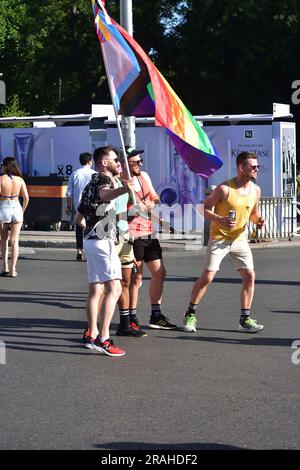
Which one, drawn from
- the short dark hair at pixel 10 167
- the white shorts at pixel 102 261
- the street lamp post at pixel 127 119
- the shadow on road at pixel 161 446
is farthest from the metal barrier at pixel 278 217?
the shadow on road at pixel 161 446

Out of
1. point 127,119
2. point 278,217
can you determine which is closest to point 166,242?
point 278,217

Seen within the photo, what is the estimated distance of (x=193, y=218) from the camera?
2223 cm

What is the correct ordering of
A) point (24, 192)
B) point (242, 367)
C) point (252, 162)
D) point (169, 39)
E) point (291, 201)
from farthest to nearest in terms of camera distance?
1. point (169, 39)
2. point (291, 201)
3. point (24, 192)
4. point (252, 162)
5. point (242, 367)

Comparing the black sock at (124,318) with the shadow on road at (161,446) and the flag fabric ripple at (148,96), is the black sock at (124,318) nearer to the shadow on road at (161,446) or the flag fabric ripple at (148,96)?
the flag fabric ripple at (148,96)

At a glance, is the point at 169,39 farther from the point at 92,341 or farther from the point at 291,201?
the point at 92,341

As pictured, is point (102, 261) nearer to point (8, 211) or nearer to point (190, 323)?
point (190, 323)

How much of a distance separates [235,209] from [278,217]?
11.6m

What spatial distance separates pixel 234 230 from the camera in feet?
32.8

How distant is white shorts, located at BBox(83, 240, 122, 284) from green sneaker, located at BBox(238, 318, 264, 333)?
5.48 feet

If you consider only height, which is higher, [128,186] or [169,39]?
[169,39]

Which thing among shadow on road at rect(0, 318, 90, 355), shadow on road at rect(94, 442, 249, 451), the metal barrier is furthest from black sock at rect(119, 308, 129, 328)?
the metal barrier

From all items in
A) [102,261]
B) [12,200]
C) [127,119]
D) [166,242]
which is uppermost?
[127,119]
